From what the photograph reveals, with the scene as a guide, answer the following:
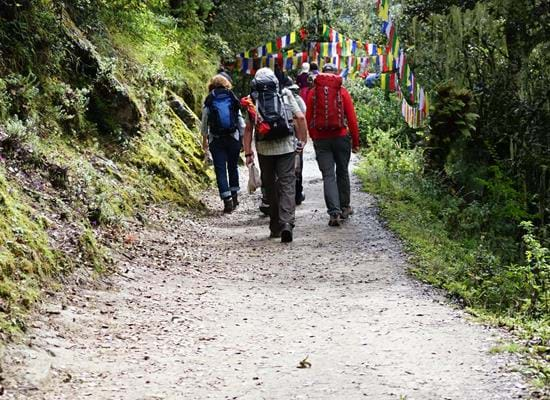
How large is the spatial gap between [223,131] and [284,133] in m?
2.25

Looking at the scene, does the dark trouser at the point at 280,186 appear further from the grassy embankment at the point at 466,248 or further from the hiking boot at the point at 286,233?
the grassy embankment at the point at 466,248

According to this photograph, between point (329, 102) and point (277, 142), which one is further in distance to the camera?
point (329, 102)

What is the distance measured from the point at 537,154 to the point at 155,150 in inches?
256

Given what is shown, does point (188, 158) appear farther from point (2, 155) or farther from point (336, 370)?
point (336, 370)

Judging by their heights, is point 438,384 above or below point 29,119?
below

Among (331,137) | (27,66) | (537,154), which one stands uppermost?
(27,66)

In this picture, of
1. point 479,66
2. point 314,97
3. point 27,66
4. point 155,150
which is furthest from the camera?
point 479,66

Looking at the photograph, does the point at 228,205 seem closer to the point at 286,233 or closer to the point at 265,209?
the point at 265,209

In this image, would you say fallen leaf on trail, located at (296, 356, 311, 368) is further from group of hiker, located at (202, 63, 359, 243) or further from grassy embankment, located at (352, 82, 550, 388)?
group of hiker, located at (202, 63, 359, 243)

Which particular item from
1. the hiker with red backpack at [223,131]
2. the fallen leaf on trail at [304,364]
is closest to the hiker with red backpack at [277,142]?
the hiker with red backpack at [223,131]

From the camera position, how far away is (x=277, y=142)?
9094mm

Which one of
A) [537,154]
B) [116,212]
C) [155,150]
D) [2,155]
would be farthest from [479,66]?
[2,155]

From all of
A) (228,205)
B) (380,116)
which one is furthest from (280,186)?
(380,116)

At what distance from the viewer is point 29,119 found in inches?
309
